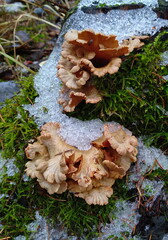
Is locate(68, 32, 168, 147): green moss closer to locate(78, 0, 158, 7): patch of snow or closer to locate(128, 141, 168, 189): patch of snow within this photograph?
locate(128, 141, 168, 189): patch of snow

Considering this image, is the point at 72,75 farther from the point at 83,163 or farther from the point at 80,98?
the point at 83,163

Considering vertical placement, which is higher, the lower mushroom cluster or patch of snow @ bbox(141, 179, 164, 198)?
the lower mushroom cluster

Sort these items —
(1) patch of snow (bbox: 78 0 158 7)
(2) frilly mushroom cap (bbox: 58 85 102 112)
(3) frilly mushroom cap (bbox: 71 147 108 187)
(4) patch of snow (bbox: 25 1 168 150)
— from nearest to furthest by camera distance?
(3) frilly mushroom cap (bbox: 71 147 108 187), (2) frilly mushroom cap (bbox: 58 85 102 112), (4) patch of snow (bbox: 25 1 168 150), (1) patch of snow (bbox: 78 0 158 7)

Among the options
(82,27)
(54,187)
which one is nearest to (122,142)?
(54,187)

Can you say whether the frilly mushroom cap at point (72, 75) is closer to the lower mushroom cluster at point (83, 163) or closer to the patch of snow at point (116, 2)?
the lower mushroom cluster at point (83, 163)

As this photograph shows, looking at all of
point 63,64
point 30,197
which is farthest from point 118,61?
point 30,197

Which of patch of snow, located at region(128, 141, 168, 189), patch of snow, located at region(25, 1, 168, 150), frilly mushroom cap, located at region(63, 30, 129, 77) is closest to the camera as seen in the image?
frilly mushroom cap, located at region(63, 30, 129, 77)

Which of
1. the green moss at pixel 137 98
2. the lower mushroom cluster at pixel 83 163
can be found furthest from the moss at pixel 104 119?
the lower mushroom cluster at pixel 83 163

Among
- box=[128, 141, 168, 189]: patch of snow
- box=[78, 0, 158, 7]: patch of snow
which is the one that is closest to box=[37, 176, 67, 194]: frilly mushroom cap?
box=[128, 141, 168, 189]: patch of snow
